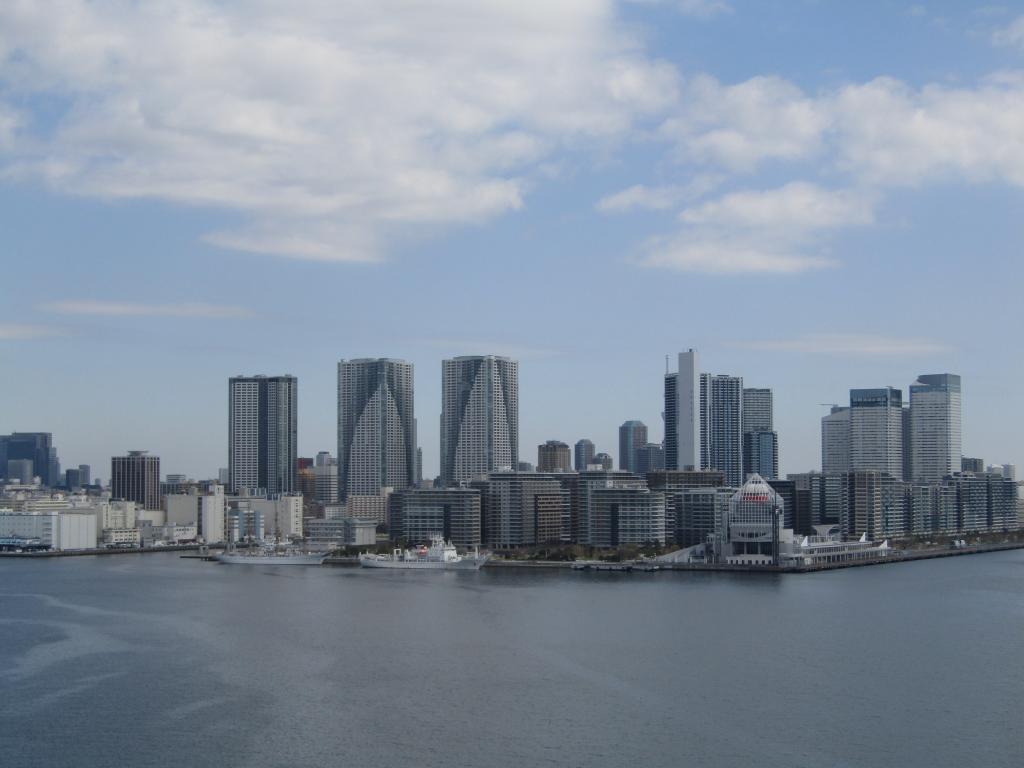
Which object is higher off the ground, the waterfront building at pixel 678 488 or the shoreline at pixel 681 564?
the waterfront building at pixel 678 488

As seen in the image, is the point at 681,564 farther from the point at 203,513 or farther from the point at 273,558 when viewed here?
the point at 203,513

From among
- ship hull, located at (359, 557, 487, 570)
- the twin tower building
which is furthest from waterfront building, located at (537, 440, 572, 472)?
ship hull, located at (359, 557, 487, 570)

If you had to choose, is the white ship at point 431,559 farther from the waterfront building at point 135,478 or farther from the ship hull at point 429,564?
the waterfront building at point 135,478

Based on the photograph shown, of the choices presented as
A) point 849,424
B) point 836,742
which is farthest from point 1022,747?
point 849,424

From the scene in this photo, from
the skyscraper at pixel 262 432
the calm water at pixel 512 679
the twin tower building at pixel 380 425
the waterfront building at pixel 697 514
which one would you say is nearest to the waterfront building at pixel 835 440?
the twin tower building at pixel 380 425

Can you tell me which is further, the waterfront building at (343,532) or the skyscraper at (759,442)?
the skyscraper at (759,442)

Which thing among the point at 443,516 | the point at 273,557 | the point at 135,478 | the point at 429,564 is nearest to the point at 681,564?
the point at 429,564

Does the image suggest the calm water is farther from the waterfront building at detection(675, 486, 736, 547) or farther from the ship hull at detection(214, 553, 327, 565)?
the waterfront building at detection(675, 486, 736, 547)
